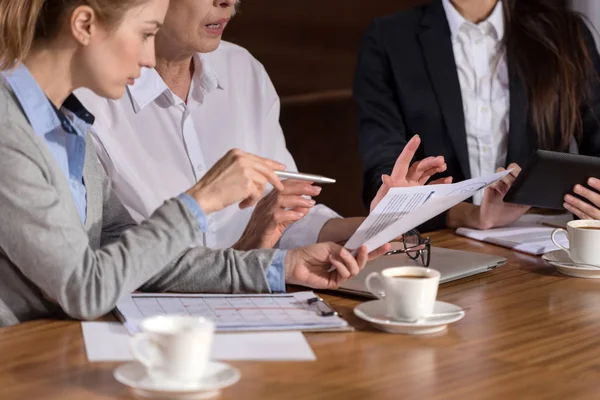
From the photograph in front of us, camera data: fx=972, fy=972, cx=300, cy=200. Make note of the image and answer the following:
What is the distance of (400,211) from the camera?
159 cm

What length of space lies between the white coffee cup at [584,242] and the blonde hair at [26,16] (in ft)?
2.83

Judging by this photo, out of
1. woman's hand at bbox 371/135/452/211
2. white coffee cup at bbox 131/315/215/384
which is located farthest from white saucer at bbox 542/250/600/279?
white coffee cup at bbox 131/315/215/384

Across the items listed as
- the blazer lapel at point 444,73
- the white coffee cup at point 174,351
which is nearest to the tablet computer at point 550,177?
the blazer lapel at point 444,73

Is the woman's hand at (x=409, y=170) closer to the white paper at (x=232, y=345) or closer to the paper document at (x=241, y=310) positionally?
the paper document at (x=241, y=310)

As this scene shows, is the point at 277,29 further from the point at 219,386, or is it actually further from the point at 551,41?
the point at 219,386

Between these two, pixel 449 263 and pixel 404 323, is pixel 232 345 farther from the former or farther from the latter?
pixel 449 263

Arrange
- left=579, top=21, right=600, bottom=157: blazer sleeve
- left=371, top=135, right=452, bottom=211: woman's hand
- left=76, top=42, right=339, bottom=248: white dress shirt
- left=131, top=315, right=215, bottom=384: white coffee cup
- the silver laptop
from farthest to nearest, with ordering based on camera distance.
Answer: left=579, top=21, right=600, bottom=157: blazer sleeve < left=76, top=42, right=339, bottom=248: white dress shirt < left=371, top=135, right=452, bottom=211: woman's hand < the silver laptop < left=131, top=315, right=215, bottom=384: white coffee cup

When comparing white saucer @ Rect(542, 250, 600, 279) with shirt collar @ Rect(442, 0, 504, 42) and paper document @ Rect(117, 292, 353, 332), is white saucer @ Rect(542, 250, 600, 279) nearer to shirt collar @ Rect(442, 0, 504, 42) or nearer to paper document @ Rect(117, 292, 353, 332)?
paper document @ Rect(117, 292, 353, 332)

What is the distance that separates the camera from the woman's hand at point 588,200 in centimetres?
195

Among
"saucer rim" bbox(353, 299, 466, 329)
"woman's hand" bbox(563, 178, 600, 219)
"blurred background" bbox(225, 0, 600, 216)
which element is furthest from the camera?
"blurred background" bbox(225, 0, 600, 216)

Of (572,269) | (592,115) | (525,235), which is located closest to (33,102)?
(572,269)

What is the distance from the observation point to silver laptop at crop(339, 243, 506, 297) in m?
1.70

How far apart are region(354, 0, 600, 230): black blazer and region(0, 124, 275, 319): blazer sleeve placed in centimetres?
111

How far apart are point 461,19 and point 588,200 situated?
2.49 feet
